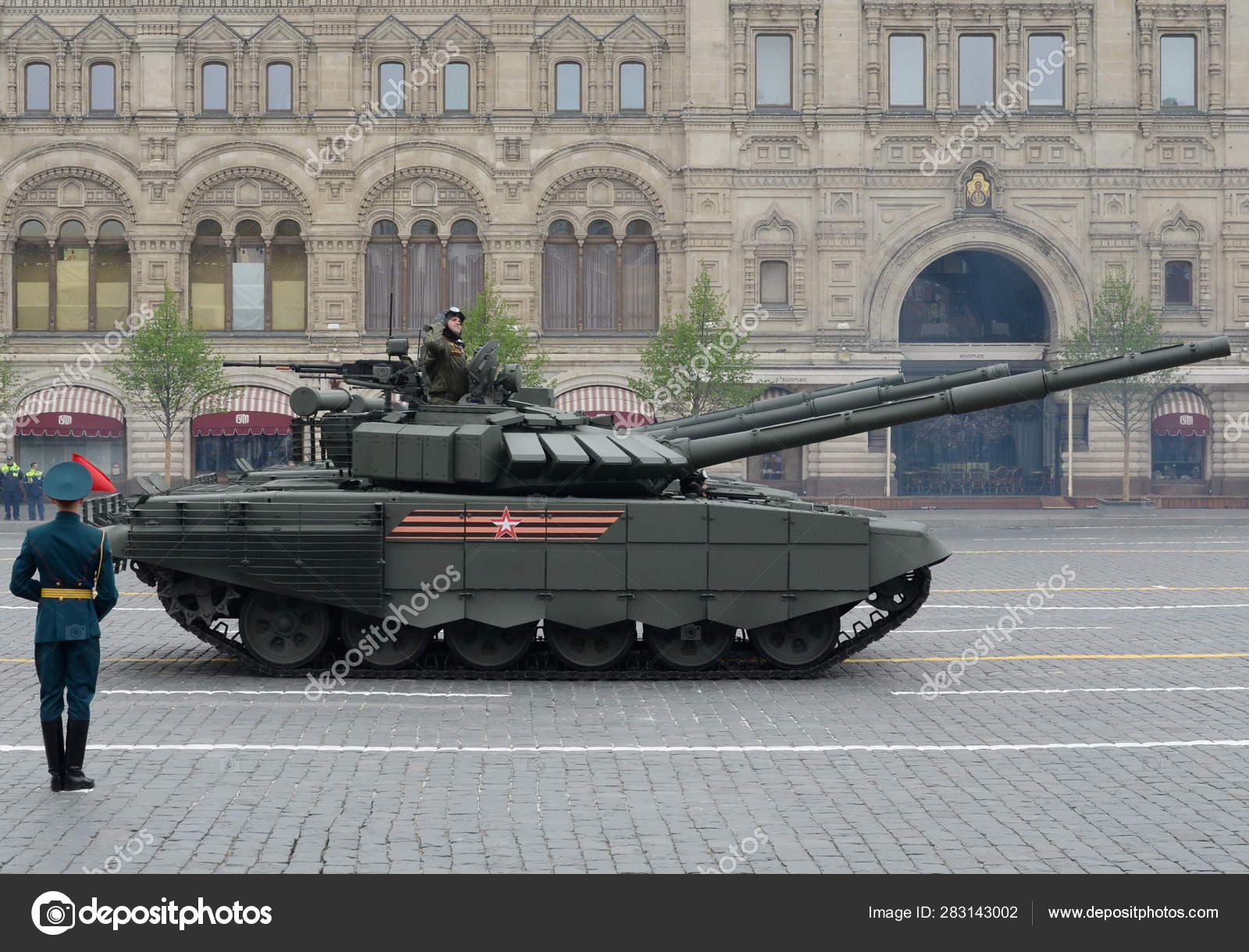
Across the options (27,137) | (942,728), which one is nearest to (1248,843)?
(942,728)

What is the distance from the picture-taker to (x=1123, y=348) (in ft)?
140

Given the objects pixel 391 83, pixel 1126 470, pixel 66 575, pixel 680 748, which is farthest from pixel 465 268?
pixel 66 575

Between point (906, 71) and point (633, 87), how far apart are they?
7359 mm

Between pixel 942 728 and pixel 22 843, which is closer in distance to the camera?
pixel 22 843

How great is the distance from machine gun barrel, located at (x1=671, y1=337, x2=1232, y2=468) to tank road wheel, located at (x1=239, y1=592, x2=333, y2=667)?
3800 millimetres

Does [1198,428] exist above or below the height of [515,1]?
below

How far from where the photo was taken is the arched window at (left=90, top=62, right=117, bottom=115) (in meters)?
44.3

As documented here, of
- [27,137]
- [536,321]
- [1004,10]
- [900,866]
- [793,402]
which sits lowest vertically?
[900,866]

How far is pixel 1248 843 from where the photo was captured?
8.66 metres

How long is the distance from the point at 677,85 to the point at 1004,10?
29.6 feet

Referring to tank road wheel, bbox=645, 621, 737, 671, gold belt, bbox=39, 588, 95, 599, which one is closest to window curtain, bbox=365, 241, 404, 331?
tank road wheel, bbox=645, 621, 737, 671

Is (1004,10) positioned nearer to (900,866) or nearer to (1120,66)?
(1120,66)

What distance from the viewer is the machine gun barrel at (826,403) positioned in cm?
1712

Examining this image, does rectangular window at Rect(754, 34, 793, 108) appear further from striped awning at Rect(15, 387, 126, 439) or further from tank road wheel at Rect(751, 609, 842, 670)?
tank road wheel at Rect(751, 609, 842, 670)
